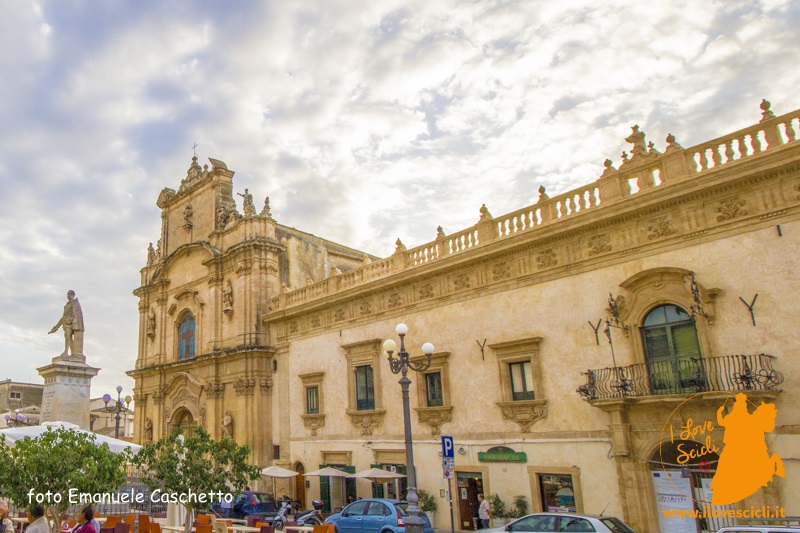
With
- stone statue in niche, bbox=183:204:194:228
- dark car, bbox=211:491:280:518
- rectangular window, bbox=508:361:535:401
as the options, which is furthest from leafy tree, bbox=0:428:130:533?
stone statue in niche, bbox=183:204:194:228

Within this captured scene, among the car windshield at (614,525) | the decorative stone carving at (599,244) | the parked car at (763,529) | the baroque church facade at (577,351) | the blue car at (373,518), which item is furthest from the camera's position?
the decorative stone carving at (599,244)

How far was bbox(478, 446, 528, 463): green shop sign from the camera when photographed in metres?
17.2

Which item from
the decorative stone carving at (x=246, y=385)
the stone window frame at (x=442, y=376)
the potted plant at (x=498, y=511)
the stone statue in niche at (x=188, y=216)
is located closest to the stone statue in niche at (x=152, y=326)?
the stone statue in niche at (x=188, y=216)

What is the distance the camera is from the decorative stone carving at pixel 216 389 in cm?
2883

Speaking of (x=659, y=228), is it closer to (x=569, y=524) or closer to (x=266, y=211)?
(x=569, y=524)

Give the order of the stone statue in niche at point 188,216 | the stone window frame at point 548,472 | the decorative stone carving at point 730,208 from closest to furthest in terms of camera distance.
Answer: the decorative stone carving at point 730,208, the stone window frame at point 548,472, the stone statue in niche at point 188,216

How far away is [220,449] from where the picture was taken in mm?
13406

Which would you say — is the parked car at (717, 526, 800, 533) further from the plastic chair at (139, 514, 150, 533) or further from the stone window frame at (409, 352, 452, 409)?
the plastic chair at (139, 514, 150, 533)

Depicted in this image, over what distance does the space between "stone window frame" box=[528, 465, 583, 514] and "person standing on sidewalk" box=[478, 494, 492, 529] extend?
123cm

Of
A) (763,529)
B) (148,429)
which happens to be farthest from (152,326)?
(763,529)

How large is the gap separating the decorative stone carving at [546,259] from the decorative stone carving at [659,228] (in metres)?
2.78

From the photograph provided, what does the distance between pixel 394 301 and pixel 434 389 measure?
12.0 ft

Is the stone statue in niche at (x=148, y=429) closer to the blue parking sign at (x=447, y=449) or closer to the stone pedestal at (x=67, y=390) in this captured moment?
the stone pedestal at (x=67, y=390)

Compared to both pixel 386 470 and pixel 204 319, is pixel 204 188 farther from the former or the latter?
pixel 386 470
